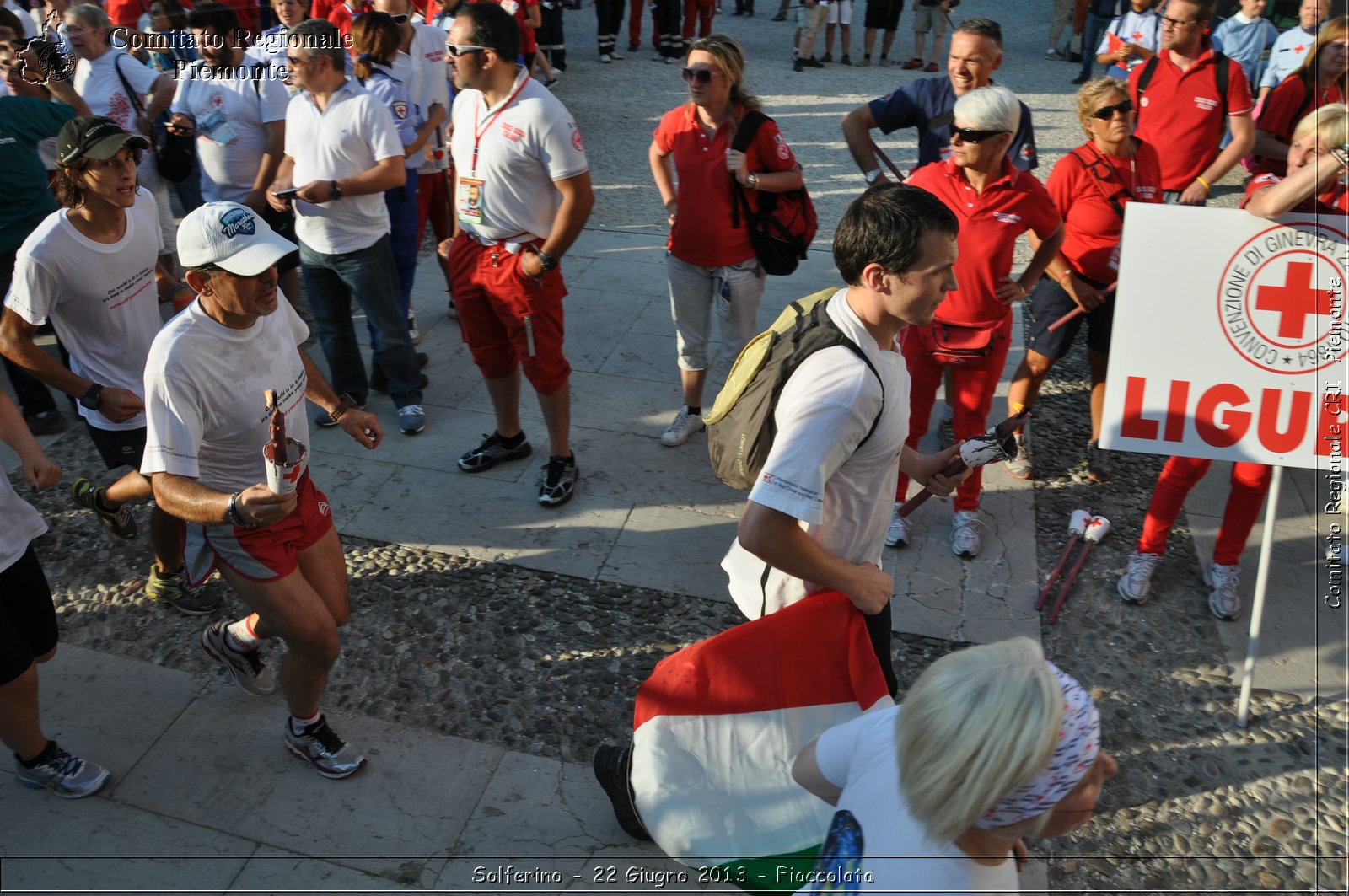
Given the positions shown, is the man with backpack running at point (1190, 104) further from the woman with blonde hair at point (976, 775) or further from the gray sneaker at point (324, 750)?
the gray sneaker at point (324, 750)

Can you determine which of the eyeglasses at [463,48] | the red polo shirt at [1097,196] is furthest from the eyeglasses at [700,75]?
the red polo shirt at [1097,196]

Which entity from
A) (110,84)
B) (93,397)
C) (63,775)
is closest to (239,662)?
(63,775)

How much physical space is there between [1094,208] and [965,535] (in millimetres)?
1666

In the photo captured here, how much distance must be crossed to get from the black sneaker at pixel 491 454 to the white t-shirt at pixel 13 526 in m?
2.24

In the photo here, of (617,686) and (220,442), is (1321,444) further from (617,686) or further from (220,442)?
(220,442)

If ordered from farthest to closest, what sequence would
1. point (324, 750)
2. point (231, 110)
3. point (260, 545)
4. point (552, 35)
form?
point (552, 35) < point (231, 110) < point (324, 750) < point (260, 545)

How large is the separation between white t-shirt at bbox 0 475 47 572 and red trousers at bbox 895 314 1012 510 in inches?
129

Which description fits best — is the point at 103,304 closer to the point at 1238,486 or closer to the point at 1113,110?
Result: the point at 1113,110

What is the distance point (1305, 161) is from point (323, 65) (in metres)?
4.34

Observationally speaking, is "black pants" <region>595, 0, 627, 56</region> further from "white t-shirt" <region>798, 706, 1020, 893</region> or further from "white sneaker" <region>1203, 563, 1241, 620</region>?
"white t-shirt" <region>798, 706, 1020, 893</region>

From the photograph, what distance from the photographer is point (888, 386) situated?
2.60 metres

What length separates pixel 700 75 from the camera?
474 cm

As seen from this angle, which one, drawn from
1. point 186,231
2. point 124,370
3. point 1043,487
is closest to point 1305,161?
point 1043,487

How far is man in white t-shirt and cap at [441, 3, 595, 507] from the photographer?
4504mm
